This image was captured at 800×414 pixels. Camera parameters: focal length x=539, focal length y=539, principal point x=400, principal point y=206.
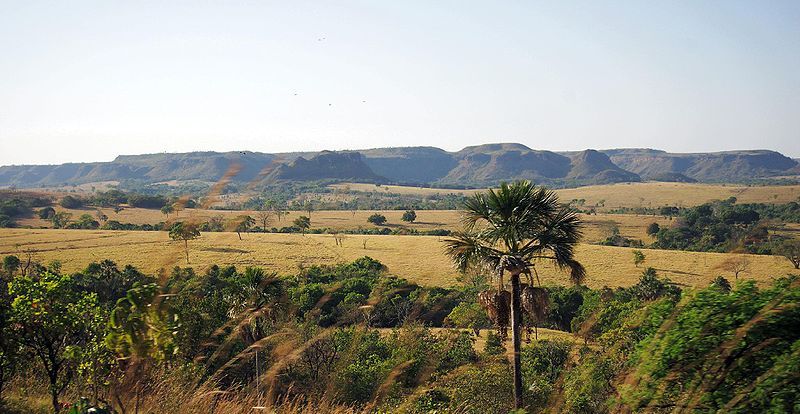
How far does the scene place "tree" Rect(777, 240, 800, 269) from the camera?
169 ft

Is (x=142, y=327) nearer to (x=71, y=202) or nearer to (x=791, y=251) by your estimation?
(x=791, y=251)

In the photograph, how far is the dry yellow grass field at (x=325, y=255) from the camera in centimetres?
5278

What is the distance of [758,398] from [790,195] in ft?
647

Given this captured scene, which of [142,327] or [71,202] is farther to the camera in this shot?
[71,202]

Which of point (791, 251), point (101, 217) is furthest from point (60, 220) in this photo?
point (791, 251)

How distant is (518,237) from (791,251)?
2152 inches

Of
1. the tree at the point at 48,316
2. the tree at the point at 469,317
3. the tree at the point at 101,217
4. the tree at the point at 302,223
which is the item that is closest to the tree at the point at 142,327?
the tree at the point at 48,316

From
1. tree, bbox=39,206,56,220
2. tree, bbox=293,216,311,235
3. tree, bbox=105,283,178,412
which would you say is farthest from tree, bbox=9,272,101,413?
tree, bbox=39,206,56,220

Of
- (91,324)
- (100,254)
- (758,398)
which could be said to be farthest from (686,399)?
(100,254)

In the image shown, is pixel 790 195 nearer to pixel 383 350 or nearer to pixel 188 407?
pixel 383 350

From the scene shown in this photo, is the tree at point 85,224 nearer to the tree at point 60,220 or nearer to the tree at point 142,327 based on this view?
the tree at point 60,220

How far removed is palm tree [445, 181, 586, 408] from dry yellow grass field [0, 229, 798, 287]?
118 ft

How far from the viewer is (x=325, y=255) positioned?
6606cm

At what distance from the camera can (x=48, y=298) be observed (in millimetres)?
5559
